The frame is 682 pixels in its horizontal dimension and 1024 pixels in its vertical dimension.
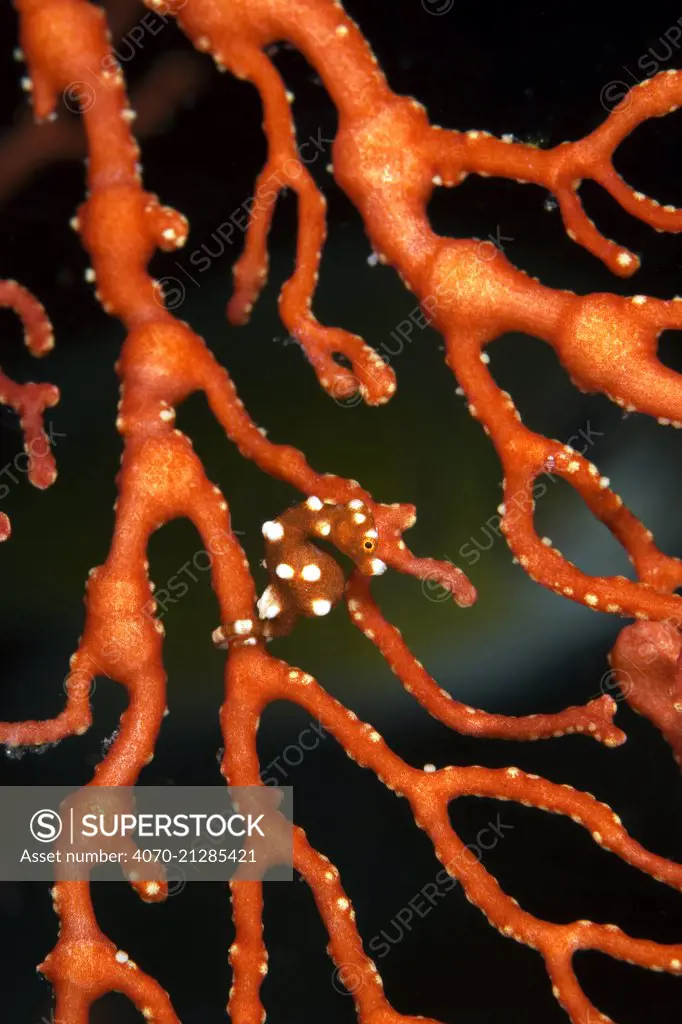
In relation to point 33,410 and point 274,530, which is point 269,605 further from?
point 33,410

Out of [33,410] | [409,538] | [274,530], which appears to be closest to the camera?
[274,530]

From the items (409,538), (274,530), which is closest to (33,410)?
(274,530)

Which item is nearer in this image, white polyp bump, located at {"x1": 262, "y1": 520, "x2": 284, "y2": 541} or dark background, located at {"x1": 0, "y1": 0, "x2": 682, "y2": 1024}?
white polyp bump, located at {"x1": 262, "y1": 520, "x2": 284, "y2": 541}

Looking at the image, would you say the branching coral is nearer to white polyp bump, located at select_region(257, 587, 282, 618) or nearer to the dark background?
the dark background

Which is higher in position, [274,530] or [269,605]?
[274,530]

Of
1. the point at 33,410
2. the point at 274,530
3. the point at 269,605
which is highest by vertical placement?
the point at 33,410

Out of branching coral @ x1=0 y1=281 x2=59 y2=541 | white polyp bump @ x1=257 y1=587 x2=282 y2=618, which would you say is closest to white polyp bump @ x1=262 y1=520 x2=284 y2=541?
white polyp bump @ x1=257 y1=587 x2=282 y2=618

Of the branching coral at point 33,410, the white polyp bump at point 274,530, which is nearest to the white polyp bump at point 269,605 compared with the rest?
the white polyp bump at point 274,530

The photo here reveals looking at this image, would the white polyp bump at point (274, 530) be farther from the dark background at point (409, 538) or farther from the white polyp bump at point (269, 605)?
the dark background at point (409, 538)

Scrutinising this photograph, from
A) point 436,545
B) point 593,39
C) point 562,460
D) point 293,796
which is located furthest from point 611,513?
point 593,39
